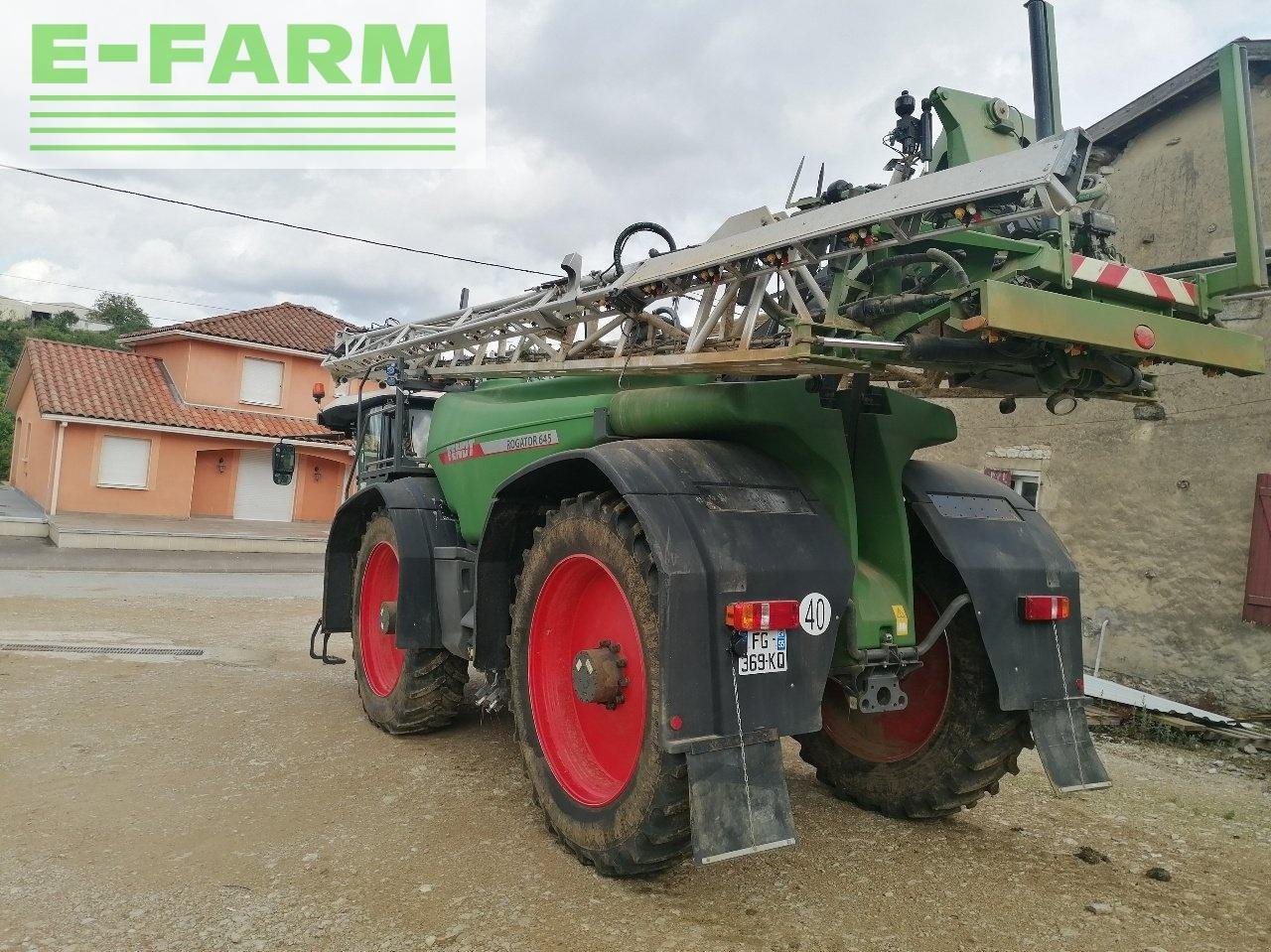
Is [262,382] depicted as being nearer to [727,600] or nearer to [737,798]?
[727,600]

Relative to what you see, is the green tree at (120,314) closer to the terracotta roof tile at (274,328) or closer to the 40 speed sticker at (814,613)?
the terracotta roof tile at (274,328)

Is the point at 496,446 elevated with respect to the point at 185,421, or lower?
lower

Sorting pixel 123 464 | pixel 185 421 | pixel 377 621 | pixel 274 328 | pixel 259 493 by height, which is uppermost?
pixel 274 328

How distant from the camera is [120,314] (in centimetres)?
5472

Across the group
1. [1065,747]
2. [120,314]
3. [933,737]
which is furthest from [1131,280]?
[120,314]

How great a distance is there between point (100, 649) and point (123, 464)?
1642 centimetres

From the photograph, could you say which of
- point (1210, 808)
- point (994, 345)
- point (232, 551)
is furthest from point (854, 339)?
point (232, 551)

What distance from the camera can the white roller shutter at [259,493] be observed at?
2383cm

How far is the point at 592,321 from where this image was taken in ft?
14.1

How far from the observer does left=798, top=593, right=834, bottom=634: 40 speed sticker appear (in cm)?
297

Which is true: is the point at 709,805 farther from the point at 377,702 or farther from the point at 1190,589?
the point at 1190,589

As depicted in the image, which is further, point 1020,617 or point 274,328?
point 274,328

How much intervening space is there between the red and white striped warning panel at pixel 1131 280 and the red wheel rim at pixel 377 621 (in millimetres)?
4192

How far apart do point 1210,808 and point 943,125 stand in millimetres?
3691
